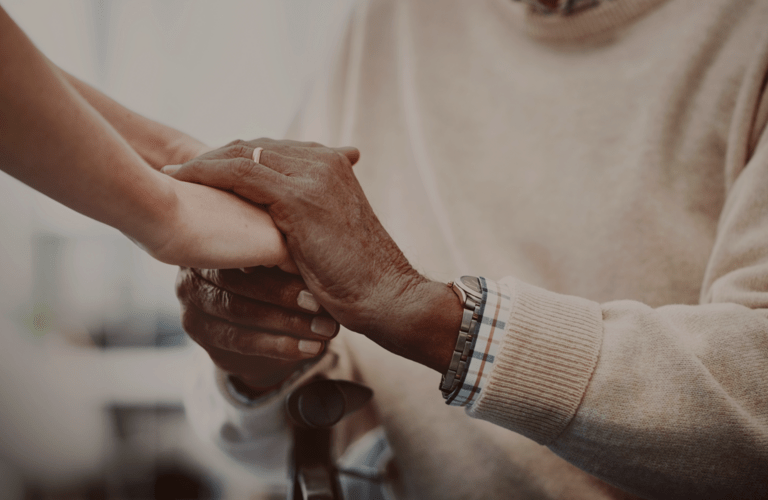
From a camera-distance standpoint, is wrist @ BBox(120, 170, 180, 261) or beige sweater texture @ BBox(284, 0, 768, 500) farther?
beige sweater texture @ BBox(284, 0, 768, 500)

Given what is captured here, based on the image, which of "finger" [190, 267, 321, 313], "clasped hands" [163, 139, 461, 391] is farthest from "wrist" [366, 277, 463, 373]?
"finger" [190, 267, 321, 313]

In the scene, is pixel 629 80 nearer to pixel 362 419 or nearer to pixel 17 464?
pixel 362 419

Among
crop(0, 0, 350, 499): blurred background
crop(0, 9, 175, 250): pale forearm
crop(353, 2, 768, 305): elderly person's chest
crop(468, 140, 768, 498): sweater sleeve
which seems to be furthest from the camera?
crop(353, 2, 768, 305): elderly person's chest

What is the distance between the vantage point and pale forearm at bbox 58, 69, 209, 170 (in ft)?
1.84

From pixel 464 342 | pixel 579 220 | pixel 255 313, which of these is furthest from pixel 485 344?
pixel 579 220

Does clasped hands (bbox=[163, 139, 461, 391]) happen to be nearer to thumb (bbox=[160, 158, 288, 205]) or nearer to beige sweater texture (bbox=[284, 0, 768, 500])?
thumb (bbox=[160, 158, 288, 205])

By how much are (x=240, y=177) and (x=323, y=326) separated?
0.75 ft

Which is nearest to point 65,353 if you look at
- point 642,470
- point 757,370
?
point 642,470

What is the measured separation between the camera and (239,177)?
0.49m

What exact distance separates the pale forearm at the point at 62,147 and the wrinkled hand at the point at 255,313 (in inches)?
7.6

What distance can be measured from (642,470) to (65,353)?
84 cm

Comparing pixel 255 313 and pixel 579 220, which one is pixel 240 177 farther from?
pixel 579 220

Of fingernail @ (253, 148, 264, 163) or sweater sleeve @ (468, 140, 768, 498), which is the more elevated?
fingernail @ (253, 148, 264, 163)

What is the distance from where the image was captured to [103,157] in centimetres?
34
